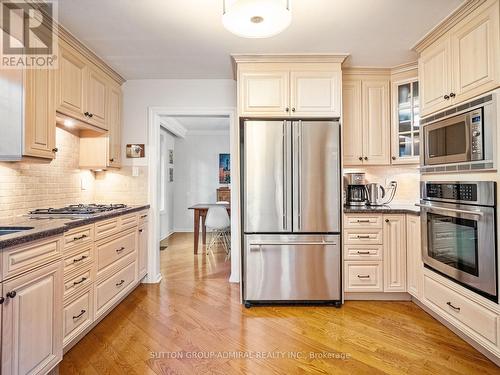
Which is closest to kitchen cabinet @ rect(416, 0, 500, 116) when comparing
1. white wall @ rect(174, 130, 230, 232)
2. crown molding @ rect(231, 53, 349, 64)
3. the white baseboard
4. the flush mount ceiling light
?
crown molding @ rect(231, 53, 349, 64)

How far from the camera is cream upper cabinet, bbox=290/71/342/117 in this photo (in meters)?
2.84

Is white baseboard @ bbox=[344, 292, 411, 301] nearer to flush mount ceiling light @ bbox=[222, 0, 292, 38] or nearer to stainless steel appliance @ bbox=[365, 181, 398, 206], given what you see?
stainless steel appliance @ bbox=[365, 181, 398, 206]

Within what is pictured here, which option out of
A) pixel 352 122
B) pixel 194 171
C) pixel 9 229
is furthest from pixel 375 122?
pixel 194 171

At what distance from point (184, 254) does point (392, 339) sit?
337 centimetres

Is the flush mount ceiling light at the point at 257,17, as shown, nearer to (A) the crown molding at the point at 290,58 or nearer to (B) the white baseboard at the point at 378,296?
(A) the crown molding at the point at 290,58

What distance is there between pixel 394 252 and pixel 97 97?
10.6 ft

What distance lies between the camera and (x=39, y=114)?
2.05 meters

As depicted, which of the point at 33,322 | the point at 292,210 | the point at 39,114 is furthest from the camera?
the point at 292,210

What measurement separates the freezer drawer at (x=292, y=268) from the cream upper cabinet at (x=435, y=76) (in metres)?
1.41

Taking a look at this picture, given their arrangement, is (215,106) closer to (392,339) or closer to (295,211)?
(295,211)

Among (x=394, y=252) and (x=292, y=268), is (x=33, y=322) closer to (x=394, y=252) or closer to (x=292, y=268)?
(x=292, y=268)

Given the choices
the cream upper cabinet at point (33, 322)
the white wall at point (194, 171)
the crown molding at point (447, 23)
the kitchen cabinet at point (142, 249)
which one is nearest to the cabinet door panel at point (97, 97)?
the kitchen cabinet at point (142, 249)

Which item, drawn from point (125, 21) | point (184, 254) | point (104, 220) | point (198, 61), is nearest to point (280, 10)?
point (125, 21)

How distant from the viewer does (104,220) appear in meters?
2.41
